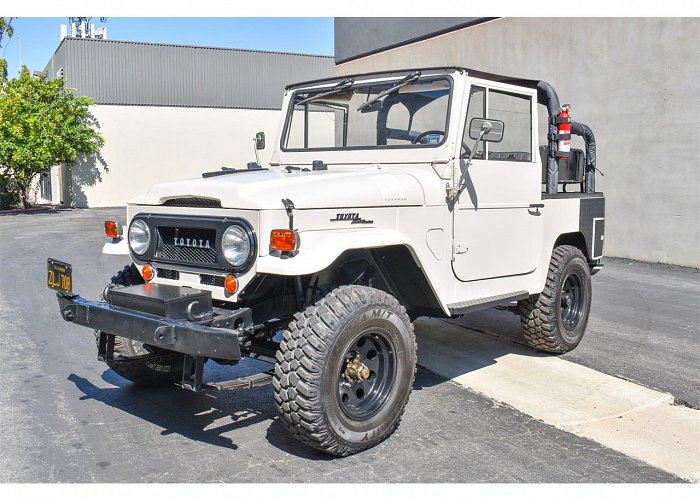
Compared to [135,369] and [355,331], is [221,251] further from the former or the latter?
[135,369]

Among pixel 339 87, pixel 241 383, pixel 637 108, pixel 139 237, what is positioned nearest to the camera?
pixel 241 383

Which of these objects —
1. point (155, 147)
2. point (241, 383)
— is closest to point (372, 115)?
point (241, 383)

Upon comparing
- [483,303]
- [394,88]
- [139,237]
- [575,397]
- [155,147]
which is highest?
[155,147]

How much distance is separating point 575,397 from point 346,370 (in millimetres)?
1989

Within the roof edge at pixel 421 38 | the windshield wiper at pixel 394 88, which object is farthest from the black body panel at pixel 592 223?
the roof edge at pixel 421 38

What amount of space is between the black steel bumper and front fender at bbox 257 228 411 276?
41cm

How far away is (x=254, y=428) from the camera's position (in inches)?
172

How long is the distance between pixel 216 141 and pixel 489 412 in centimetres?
2619

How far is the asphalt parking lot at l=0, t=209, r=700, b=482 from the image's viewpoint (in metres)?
3.73

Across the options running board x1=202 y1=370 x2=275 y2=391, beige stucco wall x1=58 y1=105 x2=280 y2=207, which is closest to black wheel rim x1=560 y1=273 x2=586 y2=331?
running board x1=202 y1=370 x2=275 y2=391

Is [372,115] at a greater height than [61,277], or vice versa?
[372,115]

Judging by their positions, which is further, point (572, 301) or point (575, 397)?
point (572, 301)

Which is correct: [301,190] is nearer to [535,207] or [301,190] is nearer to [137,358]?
[137,358]

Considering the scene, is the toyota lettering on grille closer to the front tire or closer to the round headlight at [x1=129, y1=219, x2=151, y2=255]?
the round headlight at [x1=129, y1=219, x2=151, y2=255]
